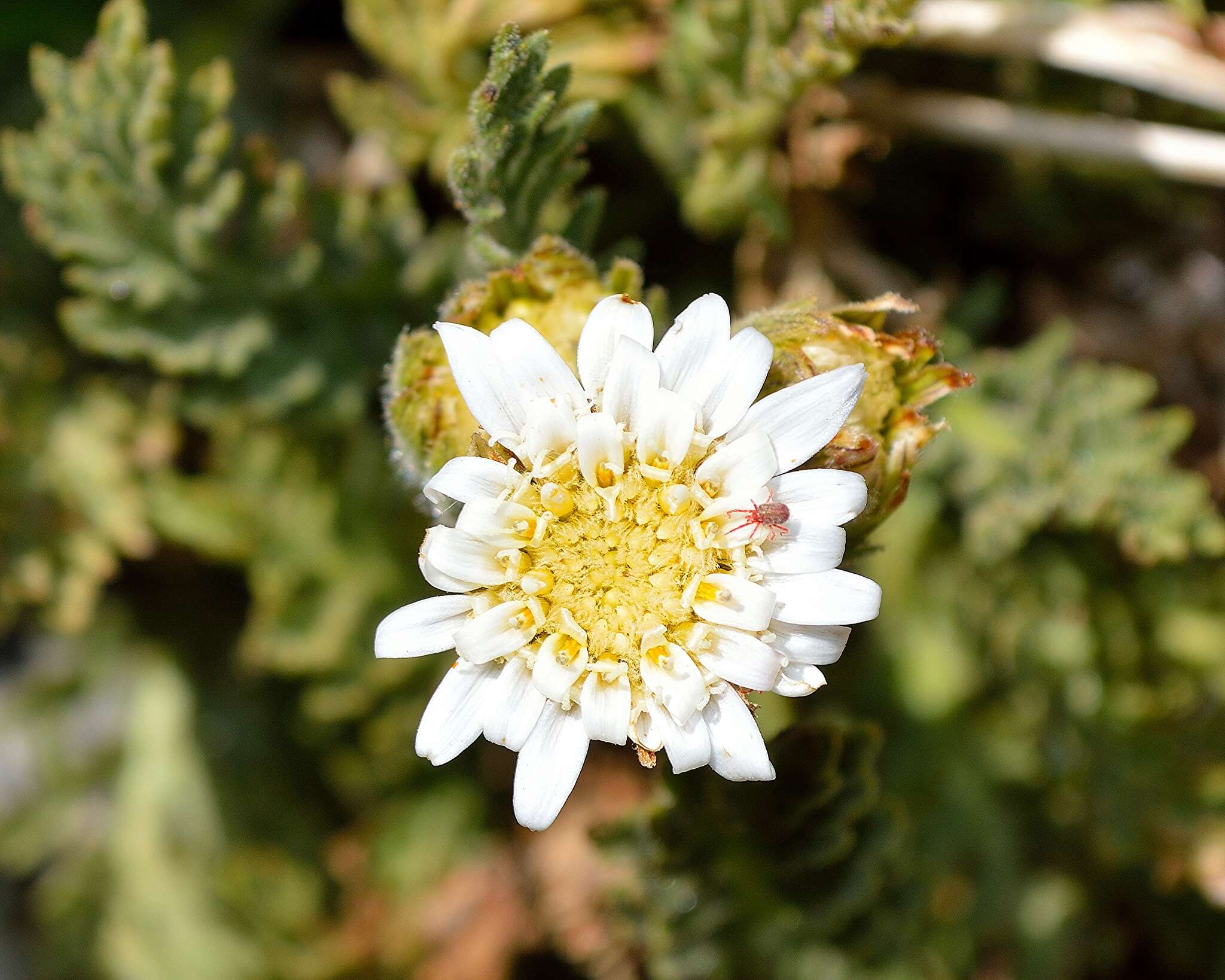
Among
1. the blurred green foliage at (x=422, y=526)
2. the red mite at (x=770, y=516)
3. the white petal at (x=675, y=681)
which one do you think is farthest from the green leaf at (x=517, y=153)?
the white petal at (x=675, y=681)

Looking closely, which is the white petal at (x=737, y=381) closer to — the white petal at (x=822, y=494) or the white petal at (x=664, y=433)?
the white petal at (x=664, y=433)

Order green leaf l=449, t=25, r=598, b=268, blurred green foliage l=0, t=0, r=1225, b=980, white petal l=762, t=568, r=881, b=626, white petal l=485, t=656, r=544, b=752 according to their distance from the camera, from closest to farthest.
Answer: white petal l=762, t=568, r=881, b=626, white petal l=485, t=656, r=544, b=752, green leaf l=449, t=25, r=598, b=268, blurred green foliage l=0, t=0, r=1225, b=980

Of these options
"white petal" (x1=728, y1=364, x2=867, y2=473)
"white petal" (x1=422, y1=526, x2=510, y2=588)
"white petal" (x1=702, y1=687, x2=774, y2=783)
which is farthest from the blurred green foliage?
"white petal" (x1=702, y1=687, x2=774, y2=783)

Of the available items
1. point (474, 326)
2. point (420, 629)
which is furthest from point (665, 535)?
point (474, 326)

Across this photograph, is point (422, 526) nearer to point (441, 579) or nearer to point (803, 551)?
point (441, 579)

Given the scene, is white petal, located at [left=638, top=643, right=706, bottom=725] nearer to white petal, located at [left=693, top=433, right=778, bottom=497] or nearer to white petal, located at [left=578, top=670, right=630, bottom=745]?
white petal, located at [left=578, top=670, right=630, bottom=745]

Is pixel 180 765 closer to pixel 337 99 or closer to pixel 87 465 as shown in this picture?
pixel 87 465
